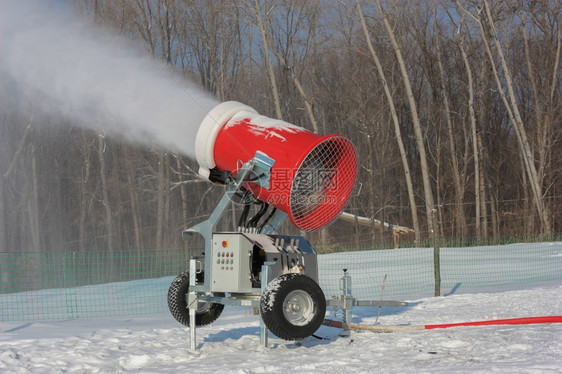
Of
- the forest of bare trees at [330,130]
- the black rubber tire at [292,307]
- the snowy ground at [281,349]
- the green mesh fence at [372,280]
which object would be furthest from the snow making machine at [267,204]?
the forest of bare trees at [330,130]

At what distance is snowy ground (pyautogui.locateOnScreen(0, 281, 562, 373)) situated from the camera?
5.46m

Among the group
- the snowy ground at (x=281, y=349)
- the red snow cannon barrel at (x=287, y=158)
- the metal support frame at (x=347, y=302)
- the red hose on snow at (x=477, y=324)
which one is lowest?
the snowy ground at (x=281, y=349)

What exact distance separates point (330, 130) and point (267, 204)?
97.9 ft

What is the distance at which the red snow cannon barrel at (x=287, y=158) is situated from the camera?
19.5 feet

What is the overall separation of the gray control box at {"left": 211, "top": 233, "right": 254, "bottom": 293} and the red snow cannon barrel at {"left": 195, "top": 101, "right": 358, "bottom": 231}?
50cm

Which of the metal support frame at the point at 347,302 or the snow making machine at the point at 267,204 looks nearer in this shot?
the snow making machine at the point at 267,204

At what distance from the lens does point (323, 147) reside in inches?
240

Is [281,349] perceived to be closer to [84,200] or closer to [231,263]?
[231,263]

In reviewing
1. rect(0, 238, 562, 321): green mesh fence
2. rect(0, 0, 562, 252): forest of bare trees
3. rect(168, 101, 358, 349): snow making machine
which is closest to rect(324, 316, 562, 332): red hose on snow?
rect(168, 101, 358, 349): snow making machine

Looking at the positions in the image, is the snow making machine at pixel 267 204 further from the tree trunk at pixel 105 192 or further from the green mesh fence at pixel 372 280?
the tree trunk at pixel 105 192

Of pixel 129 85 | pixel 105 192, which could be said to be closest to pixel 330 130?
pixel 105 192

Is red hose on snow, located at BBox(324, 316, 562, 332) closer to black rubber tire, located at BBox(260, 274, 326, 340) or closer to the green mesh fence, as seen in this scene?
black rubber tire, located at BBox(260, 274, 326, 340)

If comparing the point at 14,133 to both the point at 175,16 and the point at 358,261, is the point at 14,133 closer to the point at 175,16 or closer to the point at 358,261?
the point at 175,16

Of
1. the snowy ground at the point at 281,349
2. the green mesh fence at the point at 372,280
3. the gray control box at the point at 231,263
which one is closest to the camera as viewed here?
the snowy ground at the point at 281,349
